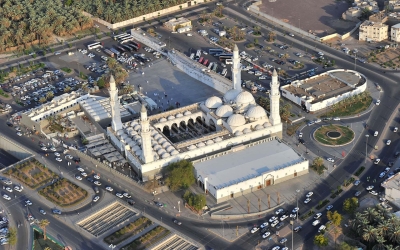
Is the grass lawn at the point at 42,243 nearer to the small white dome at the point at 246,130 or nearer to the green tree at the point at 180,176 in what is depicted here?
the green tree at the point at 180,176

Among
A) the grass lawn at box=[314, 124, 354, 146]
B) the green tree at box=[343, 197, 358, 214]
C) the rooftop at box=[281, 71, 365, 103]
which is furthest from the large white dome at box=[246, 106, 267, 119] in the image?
the green tree at box=[343, 197, 358, 214]

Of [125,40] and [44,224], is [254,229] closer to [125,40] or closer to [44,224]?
[44,224]

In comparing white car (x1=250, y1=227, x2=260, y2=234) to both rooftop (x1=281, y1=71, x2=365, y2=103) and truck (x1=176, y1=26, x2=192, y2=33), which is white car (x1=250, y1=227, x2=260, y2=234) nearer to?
rooftop (x1=281, y1=71, x2=365, y2=103)

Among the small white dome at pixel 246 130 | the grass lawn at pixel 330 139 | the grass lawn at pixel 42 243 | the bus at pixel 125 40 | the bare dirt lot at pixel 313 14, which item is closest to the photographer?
the grass lawn at pixel 42 243

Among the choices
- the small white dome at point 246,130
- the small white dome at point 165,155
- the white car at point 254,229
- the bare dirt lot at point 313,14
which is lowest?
the bare dirt lot at point 313,14

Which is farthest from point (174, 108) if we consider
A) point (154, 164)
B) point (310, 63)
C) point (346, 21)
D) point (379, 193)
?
point (346, 21)

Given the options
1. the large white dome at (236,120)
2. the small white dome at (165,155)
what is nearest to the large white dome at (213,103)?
the large white dome at (236,120)
